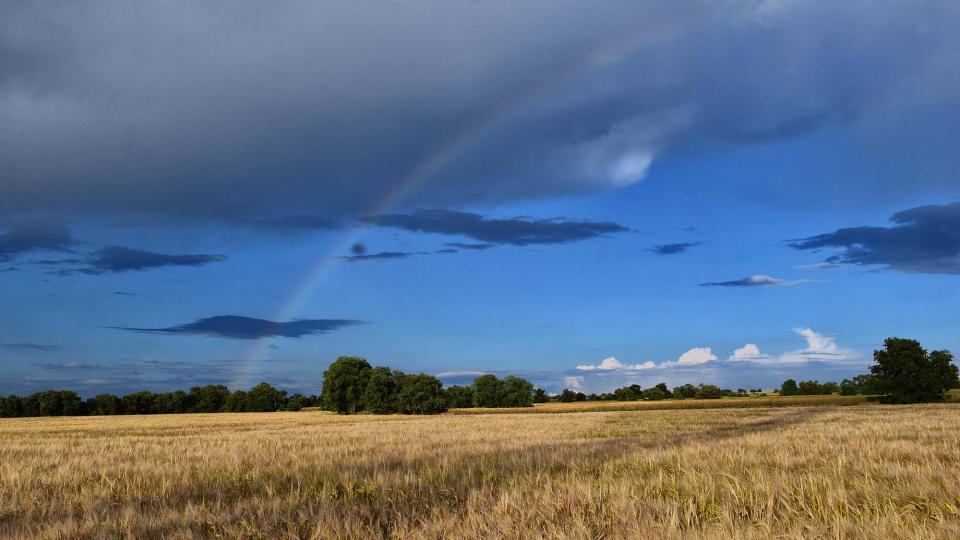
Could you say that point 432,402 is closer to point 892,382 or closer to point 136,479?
point 892,382

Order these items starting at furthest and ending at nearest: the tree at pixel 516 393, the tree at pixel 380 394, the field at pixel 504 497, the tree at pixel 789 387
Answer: the tree at pixel 789 387
the tree at pixel 516 393
the tree at pixel 380 394
the field at pixel 504 497

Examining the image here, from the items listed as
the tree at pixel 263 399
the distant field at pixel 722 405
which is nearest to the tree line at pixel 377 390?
the distant field at pixel 722 405

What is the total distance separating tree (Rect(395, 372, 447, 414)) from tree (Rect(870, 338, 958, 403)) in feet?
217

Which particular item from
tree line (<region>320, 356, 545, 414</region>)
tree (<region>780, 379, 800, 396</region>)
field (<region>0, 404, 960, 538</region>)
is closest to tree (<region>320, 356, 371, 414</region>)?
tree line (<region>320, 356, 545, 414</region>)

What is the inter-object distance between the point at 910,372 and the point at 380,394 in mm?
78455

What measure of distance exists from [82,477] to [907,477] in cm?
1259

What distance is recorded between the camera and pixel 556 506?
598 cm

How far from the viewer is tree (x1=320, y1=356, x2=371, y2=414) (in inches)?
3757

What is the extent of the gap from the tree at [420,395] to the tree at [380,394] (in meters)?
1.02

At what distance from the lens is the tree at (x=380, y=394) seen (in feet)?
301

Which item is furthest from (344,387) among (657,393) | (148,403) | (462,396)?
(657,393)

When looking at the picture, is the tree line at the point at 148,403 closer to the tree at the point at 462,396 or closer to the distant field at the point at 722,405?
the tree at the point at 462,396

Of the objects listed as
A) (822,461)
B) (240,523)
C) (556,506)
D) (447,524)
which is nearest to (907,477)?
(822,461)

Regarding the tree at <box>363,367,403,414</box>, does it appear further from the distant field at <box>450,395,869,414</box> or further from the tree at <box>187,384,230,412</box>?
the tree at <box>187,384,230,412</box>
